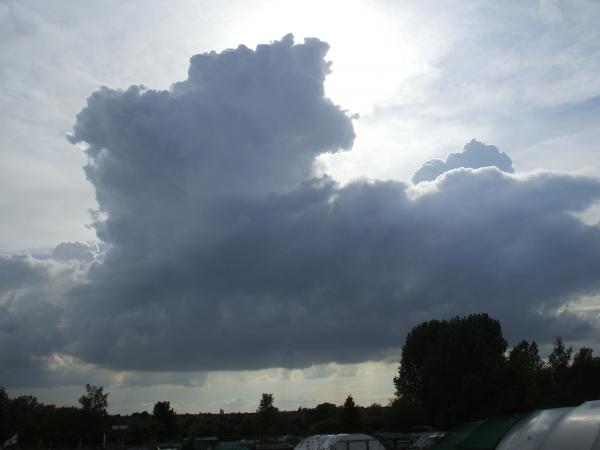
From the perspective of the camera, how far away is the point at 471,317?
266 feet

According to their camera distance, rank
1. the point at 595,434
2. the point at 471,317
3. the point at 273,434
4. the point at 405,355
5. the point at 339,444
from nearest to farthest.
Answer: the point at 595,434, the point at 339,444, the point at 471,317, the point at 405,355, the point at 273,434

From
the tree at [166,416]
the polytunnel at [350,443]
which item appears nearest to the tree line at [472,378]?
the polytunnel at [350,443]

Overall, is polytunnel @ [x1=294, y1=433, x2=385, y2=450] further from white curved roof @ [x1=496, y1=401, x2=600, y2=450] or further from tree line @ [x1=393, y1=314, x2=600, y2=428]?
tree line @ [x1=393, y1=314, x2=600, y2=428]

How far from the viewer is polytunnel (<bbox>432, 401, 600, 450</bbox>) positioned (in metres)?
24.1

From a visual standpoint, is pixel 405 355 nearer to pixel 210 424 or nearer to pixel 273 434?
pixel 273 434

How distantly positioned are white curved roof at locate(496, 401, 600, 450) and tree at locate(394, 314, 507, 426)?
37.8m

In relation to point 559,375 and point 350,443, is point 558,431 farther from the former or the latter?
point 559,375

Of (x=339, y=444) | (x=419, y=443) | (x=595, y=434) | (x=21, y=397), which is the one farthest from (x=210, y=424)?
(x=595, y=434)

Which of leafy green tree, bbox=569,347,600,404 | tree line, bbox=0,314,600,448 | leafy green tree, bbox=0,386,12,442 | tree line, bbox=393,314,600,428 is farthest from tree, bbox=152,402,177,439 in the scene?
leafy green tree, bbox=569,347,600,404

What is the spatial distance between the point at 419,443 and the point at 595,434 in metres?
40.8

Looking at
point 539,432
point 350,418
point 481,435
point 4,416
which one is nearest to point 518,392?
point 350,418

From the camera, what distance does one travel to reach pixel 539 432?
27.4 metres

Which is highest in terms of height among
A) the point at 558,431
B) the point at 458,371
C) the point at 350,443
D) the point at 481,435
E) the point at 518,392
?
the point at 458,371

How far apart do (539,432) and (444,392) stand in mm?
46082
